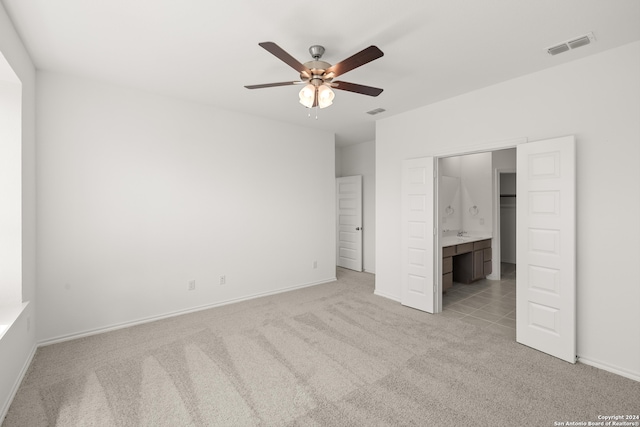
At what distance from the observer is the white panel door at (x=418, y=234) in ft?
12.8

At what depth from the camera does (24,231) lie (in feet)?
8.34

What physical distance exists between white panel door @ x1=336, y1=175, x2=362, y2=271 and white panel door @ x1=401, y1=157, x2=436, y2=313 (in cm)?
212

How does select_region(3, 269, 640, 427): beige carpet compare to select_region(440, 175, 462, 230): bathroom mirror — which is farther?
select_region(440, 175, 462, 230): bathroom mirror

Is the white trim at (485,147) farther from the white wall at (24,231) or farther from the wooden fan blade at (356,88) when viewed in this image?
the white wall at (24,231)

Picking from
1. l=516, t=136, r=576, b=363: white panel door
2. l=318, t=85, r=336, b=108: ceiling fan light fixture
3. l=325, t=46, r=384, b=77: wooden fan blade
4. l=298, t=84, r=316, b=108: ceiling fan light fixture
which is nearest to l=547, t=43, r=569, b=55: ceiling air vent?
l=516, t=136, r=576, b=363: white panel door

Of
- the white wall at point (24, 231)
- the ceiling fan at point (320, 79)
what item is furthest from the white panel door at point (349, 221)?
the white wall at point (24, 231)

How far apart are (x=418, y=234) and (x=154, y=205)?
3.50m

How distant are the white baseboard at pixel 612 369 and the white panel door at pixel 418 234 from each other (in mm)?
1541

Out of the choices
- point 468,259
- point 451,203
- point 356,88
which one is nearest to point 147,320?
point 356,88

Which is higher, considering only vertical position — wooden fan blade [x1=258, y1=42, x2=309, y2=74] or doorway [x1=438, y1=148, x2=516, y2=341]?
wooden fan blade [x1=258, y1=42, x2=309, y2=74]

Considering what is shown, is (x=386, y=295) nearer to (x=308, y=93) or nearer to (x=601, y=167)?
(x=601, y=167)

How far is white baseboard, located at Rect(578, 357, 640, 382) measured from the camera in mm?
2440

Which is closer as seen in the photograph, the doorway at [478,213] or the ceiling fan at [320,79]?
the ceiling fan at [320,79]

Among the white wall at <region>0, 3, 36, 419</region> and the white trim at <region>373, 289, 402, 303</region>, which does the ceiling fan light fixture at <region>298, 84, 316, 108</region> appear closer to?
the white wall at <region>0, 3, 36, 419</region>
